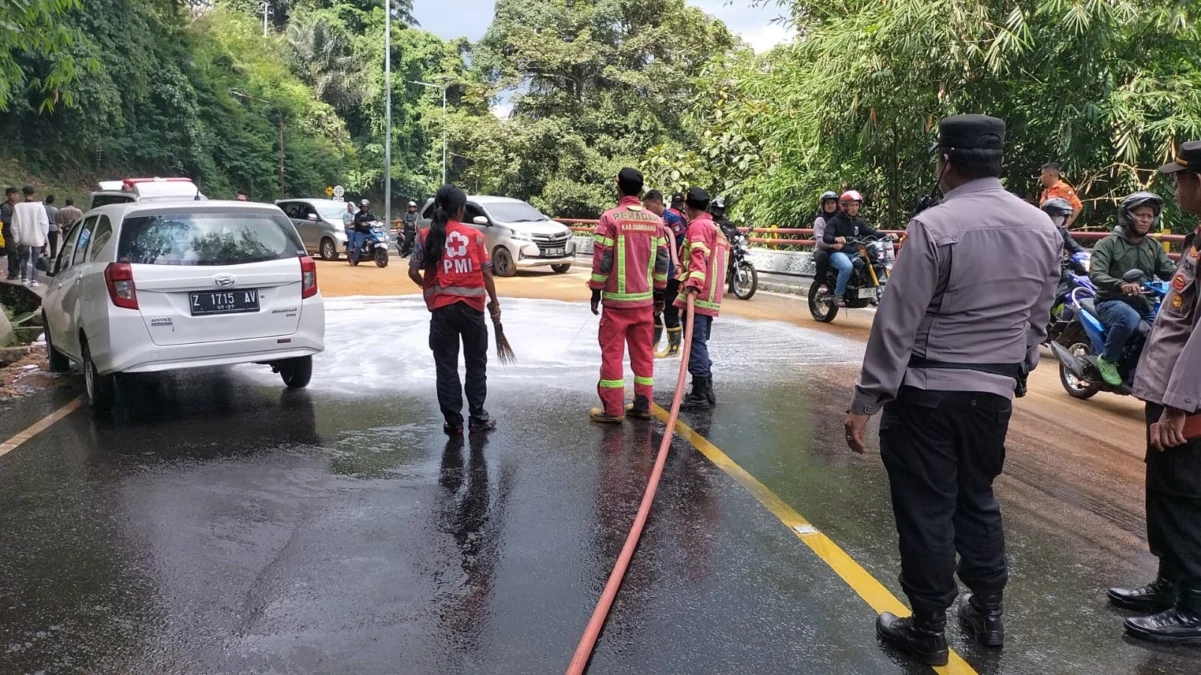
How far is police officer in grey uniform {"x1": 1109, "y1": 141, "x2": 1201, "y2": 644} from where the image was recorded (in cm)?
345

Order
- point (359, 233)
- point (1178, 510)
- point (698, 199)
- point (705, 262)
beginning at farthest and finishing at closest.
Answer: point (359, 233), point (698, 199), point (705, 262), point (1178, 510)

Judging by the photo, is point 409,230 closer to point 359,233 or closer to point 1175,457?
point 359,233

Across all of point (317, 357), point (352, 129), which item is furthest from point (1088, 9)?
point (352, 129)

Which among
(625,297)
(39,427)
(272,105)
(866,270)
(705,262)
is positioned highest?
(272,105)

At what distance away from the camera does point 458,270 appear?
633cm

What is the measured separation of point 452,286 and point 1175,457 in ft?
14.3

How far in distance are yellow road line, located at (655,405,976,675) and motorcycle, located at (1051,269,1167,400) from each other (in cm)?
320

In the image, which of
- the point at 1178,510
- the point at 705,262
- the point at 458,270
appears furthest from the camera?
the point at 705,262

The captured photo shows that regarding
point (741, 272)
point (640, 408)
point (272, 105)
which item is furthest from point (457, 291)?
point (272, 105)

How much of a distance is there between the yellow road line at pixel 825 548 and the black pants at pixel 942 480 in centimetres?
33

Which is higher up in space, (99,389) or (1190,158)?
(1190,158)

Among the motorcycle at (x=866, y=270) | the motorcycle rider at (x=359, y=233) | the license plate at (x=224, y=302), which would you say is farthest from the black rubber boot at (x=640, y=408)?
the motorcycle rider at (x=359, y=233)

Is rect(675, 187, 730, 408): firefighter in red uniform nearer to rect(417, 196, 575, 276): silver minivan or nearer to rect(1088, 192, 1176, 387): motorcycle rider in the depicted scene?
rect(1088, 192, 1176, 387): motorcycle rider

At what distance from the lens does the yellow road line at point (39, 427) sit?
6168mm
